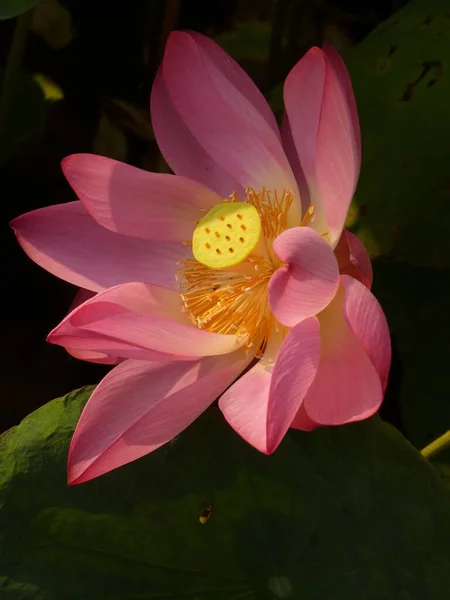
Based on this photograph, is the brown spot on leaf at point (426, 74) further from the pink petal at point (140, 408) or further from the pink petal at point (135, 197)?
the pink petal at point (140, 408)

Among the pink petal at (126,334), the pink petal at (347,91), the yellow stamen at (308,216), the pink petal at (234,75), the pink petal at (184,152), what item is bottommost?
the pink petal at (126,334)

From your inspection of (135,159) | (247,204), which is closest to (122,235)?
(247,204)

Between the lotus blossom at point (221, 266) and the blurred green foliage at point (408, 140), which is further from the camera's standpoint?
the blurred green foliage at point (408, 140)

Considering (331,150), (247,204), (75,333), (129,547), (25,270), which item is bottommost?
(25,270)

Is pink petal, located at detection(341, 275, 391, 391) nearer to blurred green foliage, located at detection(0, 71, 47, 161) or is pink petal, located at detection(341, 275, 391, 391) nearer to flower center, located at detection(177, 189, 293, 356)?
flower center, located at detection(177, 189, 293, 356)

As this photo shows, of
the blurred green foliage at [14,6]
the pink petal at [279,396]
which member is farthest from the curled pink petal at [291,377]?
the blurred green foliage at [14,6]

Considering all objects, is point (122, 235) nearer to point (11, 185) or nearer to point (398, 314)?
point (398, 314)

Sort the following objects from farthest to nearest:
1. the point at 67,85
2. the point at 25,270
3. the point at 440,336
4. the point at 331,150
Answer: the point at 67,85 < the point at 25,270 < the point at 440,336 < the point at 331,150

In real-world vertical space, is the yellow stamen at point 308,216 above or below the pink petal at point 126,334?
above
